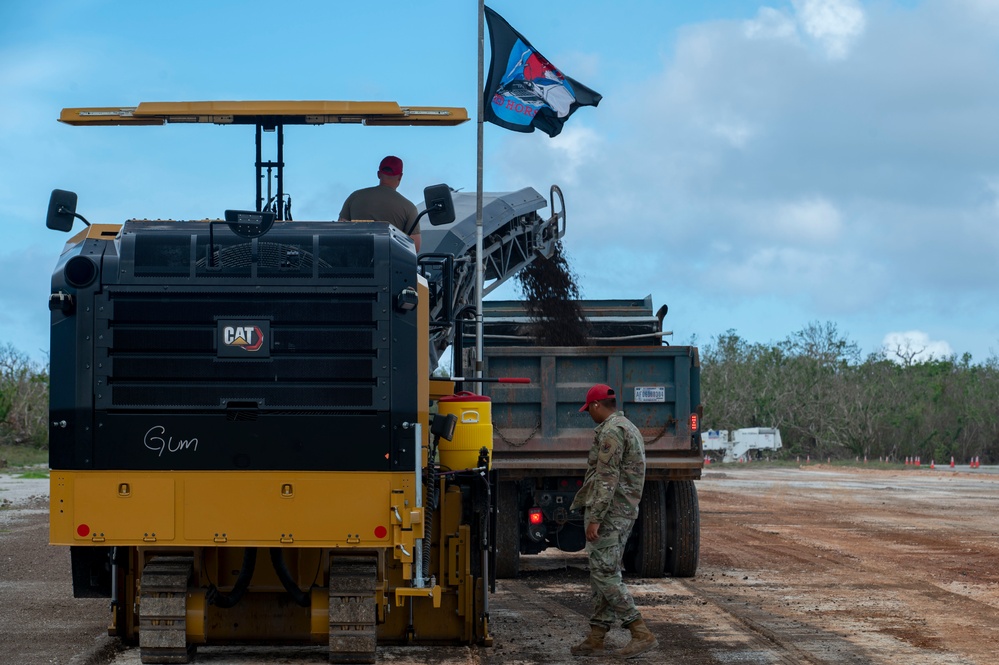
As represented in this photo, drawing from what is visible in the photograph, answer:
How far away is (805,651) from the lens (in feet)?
29.1

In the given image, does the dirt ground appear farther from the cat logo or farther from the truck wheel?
the cat logo

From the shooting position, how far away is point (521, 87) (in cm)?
1656

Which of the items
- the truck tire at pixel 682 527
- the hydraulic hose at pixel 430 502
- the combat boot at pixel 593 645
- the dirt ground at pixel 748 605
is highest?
the hydraulic hose at pixel 430 502

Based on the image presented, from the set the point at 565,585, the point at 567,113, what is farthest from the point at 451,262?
the point at 567,113

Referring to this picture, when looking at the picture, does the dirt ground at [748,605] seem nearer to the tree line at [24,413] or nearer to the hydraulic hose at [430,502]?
the hydraulic hose at [430,502]

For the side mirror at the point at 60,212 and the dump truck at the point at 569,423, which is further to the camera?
the dump truck at the point at 569,423

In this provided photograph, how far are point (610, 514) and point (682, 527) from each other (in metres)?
4.33

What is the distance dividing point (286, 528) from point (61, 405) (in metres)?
1.44

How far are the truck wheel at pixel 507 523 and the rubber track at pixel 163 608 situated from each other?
5.78m

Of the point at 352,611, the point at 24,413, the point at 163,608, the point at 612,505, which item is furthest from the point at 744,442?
the point at 163,608

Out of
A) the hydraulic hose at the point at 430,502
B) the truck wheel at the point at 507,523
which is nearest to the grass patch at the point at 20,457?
the truck wheel at the point at 507,523

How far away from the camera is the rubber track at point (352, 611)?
24.1 ft

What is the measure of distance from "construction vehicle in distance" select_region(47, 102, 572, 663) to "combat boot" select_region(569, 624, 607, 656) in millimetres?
1732

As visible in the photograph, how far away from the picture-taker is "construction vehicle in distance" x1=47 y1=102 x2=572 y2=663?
7.24 metres
